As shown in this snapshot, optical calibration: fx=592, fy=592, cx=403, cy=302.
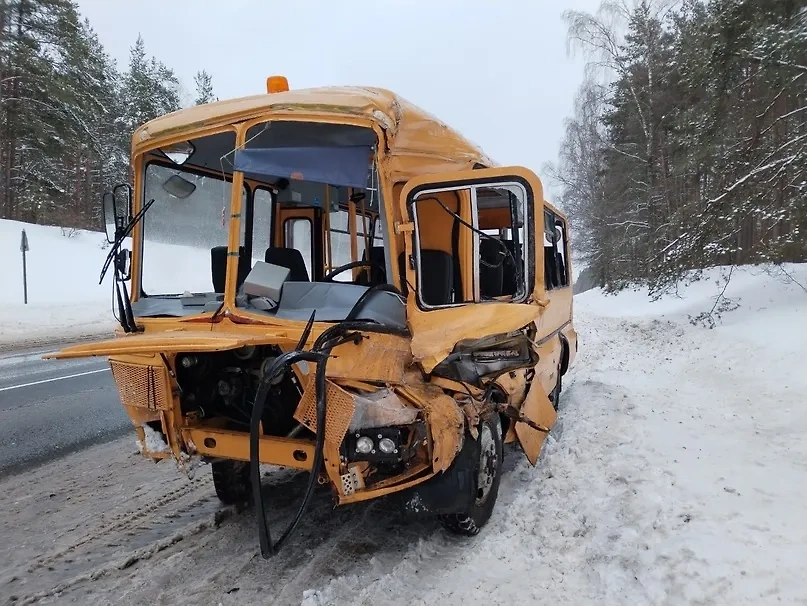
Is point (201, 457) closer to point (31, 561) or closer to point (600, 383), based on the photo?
Result: point (31, 561)

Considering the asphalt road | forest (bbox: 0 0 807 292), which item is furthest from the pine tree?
the asphalt road

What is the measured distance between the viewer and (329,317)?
356 centimetres

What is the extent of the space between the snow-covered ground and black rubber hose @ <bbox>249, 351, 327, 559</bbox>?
48 centimetres

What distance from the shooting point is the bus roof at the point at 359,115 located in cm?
354

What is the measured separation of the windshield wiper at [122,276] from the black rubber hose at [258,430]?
156cm

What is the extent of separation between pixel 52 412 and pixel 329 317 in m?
5.98

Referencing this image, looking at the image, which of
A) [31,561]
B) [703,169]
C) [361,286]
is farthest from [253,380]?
[703,169]

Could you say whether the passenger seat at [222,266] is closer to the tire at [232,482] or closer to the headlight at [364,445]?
the headlight at [364,445]

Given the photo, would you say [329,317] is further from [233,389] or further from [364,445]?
[233,389]

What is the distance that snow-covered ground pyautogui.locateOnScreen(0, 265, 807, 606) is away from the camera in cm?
314

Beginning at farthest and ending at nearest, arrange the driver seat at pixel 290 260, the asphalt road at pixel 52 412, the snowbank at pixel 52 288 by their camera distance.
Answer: the snowbank at pixel 52 288 < the asphalt road at pixel 52 412 < the driver seat at pixel 290 260

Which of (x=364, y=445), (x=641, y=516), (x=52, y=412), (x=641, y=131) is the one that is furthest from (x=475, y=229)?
(x=641, y=131)

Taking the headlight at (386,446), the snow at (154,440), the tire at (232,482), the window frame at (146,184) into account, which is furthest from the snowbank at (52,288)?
the headlight at (386,446)

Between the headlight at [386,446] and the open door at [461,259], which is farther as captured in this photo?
the open door at [461,259]
